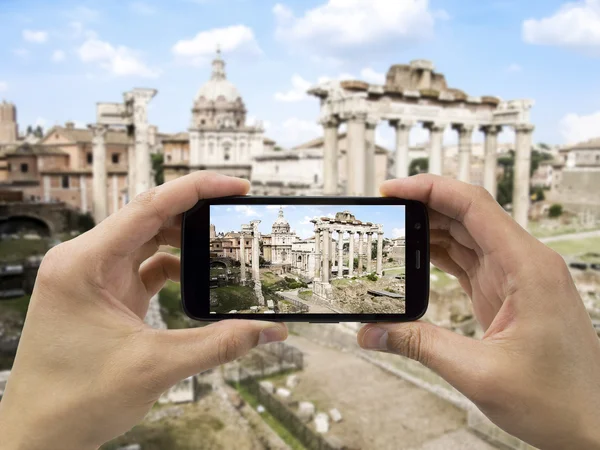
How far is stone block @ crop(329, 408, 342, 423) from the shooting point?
337 inches

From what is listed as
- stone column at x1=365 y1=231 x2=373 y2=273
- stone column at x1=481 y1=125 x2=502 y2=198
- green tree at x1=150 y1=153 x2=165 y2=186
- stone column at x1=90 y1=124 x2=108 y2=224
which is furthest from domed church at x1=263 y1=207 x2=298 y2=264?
green tree at x1=150 y1=153 x2=165 y2=186

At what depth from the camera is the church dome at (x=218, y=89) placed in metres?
46.3

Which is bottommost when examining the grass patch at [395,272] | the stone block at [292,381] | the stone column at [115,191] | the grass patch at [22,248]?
the stone block at [292,381]

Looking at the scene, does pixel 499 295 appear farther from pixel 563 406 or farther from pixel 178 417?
pixel 178 417

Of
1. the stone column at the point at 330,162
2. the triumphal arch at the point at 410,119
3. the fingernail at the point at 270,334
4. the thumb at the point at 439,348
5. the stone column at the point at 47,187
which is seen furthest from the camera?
the stone column at the point at 47,187

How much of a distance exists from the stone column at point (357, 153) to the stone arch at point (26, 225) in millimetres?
21356

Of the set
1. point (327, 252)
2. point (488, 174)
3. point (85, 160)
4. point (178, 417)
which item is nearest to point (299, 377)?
point (178, 417)

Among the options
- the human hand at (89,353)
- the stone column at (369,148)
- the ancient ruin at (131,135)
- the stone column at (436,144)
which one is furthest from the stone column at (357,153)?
the human hand at (89,353)

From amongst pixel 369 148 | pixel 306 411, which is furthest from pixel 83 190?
pixel 306 411

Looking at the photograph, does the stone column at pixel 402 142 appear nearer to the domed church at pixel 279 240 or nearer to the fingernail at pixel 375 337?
the domed church at pixel 279 240

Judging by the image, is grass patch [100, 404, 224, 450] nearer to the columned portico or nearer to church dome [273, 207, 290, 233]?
the columned portico

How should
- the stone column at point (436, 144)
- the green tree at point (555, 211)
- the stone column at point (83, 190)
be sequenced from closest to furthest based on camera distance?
1. the stone column at point (436, 144)
2. the green tree at point (555, 211)
3. the stone column at point (83, 190)

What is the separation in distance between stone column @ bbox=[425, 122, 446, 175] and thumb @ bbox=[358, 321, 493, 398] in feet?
60.1

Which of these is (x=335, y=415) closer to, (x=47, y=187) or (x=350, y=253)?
(x=350, y=253)
